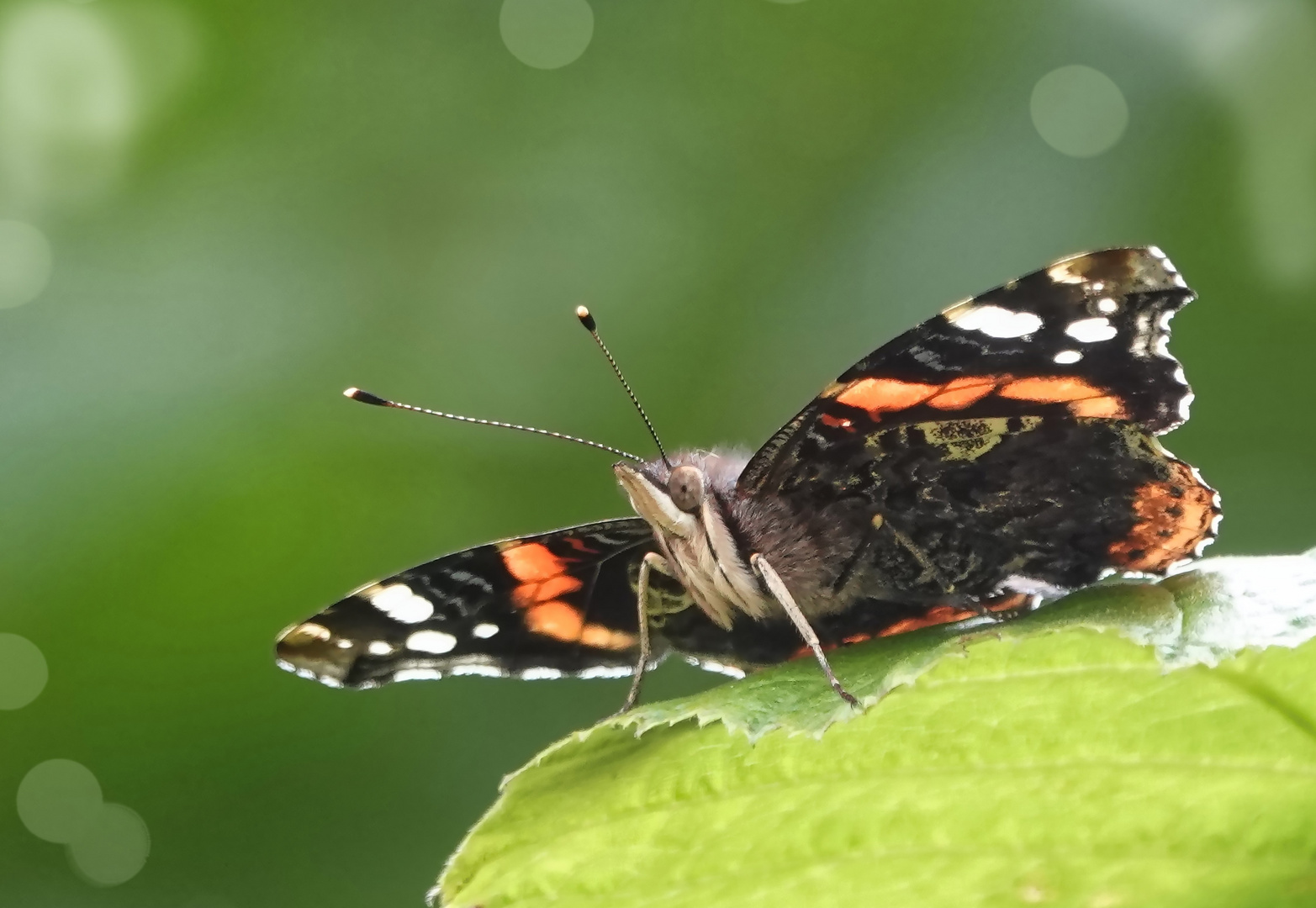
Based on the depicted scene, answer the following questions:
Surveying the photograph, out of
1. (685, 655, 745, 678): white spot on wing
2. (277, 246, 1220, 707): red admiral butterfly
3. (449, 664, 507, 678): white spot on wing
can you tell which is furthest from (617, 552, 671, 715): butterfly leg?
(449, 664, 507, 678): white spot on wing

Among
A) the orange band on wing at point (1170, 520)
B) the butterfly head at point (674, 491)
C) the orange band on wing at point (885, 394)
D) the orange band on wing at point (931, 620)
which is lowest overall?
the orange band on wing at point (931, 620)

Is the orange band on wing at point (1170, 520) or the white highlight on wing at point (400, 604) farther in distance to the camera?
the white highlight on wing at point (400, 604)

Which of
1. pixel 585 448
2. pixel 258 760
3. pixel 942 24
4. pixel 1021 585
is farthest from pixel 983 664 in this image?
pixel 942 24

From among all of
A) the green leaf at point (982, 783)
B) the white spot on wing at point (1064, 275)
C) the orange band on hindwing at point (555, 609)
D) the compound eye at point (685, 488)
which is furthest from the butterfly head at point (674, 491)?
the white spot on wing at point (1064, 275)

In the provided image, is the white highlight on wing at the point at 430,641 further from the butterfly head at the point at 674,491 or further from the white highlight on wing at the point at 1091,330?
the white highlight on wing at the point at 1091,330

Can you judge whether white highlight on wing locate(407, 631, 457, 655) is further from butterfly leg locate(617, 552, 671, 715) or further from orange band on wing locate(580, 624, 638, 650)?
butterfly leg locate(617, 552, 671, 715)

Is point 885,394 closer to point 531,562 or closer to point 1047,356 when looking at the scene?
point 1047,356
